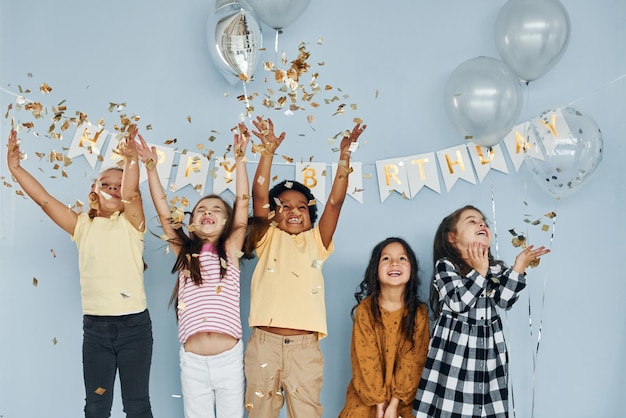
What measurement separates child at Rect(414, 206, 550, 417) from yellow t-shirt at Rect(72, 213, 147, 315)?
2.94 ft

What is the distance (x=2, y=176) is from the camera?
2.49m

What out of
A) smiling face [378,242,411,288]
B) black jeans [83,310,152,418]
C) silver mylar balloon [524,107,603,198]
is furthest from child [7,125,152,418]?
silver mylar balloon [524,107,603,198]

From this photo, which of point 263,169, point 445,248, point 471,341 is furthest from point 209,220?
point 471,341

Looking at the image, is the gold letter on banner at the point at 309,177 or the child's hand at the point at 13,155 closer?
the child's hand at the point at 13,155

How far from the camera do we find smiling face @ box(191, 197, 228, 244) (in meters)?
2.28

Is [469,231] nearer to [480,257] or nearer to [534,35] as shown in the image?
[480,257]

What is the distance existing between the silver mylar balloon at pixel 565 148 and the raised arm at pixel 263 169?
2.56ft

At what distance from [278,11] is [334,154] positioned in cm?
50

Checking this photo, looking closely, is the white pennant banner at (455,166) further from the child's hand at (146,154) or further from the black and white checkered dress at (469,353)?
the child's hand at (146,154)

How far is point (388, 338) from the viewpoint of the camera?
2236mm

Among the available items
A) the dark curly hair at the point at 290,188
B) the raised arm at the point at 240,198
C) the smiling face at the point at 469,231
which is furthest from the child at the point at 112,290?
the smiling face at the point at 469,231

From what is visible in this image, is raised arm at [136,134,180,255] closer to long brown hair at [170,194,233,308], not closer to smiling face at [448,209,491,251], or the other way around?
long brown hair at [170,194,233,308]

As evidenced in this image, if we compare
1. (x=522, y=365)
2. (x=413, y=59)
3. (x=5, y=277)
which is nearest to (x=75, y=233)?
(x=5, y=277)

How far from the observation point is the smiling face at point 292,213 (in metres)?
2.32
